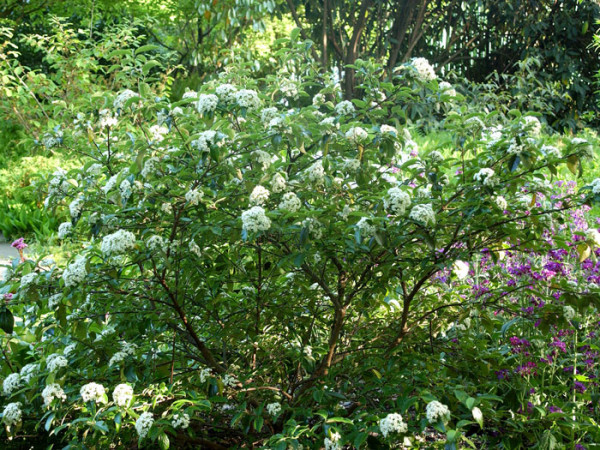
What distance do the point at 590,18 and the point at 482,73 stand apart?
1.71 metres

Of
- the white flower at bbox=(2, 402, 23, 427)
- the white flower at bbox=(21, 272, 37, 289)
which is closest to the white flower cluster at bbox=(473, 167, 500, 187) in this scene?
the white flower at bbox=(21, 272, 37, 289)

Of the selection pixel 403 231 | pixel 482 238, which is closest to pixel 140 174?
pixel 403 231

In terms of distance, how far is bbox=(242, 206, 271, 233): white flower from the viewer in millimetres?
1707

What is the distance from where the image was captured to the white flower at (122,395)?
178 centimetres

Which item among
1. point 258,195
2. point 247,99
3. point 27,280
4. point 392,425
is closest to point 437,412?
point 392,425

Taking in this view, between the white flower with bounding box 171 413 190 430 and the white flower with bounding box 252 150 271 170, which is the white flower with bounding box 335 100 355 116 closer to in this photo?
the white flower with bounding box 252 150 271 170

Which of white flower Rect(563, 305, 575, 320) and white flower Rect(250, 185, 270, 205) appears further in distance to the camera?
white flower Rect(563, 305, 575, 320)

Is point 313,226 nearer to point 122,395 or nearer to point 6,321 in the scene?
point 122,395

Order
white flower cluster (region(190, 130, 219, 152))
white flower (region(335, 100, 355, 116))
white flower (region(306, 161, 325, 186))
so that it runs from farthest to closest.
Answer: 1. white flower (region(335, 100, 355, 116))
2. white flower (region(306, 161, 325, 186))
3. white flower cluster (region(190, 130, 219, 152))

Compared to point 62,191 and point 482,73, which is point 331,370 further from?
point 482,73

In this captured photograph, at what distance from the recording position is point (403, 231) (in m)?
1.93

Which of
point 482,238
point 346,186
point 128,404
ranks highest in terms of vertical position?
point 346,186

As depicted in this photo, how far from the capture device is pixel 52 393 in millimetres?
1932

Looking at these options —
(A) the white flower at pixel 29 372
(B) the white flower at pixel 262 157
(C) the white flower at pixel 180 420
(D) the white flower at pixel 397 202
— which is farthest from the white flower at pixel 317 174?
(A) the white flower at pixel 29 372
